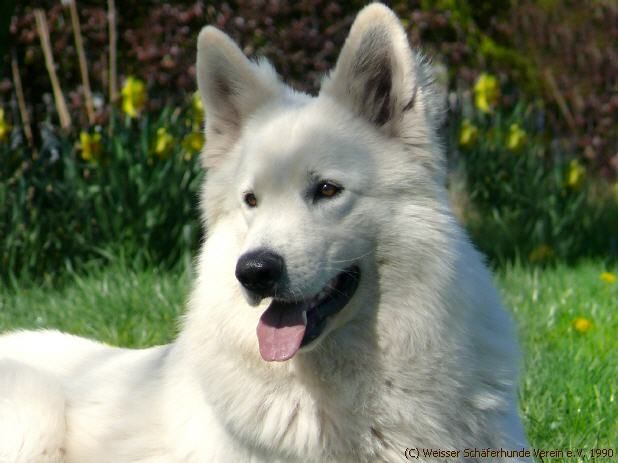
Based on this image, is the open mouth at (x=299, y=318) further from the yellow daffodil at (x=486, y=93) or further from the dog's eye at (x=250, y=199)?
the yellow daffodil at (x=486, y=93)

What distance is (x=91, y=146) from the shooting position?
6758mm

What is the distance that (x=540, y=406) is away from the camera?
157 inches

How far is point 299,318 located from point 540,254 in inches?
185

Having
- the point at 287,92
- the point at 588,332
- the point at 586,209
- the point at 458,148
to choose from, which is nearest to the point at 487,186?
the point at 458,148

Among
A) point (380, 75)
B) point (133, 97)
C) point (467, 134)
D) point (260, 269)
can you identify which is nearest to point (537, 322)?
point (380, 75)

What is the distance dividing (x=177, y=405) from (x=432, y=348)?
97cm

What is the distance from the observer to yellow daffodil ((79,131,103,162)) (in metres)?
6.75

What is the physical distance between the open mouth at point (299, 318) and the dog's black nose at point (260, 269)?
140 mm

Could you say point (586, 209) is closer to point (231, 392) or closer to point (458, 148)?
point (458, 148)

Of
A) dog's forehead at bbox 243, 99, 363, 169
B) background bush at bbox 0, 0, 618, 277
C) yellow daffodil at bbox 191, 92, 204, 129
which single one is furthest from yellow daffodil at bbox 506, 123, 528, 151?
dog's forehead at bbox 243, 99, 363, 169

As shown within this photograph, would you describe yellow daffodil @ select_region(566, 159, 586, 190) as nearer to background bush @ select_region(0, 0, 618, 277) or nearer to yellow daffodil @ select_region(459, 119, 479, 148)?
background bush @ select_region(0, 0, 618, 277)

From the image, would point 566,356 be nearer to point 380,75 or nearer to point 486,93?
point 380,75

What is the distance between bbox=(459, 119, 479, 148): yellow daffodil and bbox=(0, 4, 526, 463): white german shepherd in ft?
15.8

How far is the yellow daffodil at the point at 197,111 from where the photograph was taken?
6.93m
